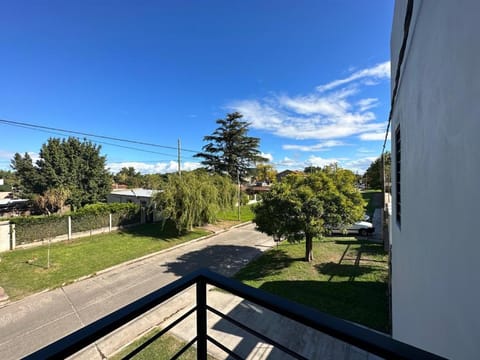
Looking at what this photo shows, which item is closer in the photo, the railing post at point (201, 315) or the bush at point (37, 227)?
the railing post at point (201, 315)

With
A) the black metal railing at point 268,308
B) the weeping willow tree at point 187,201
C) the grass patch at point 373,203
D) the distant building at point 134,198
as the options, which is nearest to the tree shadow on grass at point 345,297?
the black metal railing at point 268,308

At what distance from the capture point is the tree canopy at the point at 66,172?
62.1 feet

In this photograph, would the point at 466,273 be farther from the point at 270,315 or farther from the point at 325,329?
the point at 270,315

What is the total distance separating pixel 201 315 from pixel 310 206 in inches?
266

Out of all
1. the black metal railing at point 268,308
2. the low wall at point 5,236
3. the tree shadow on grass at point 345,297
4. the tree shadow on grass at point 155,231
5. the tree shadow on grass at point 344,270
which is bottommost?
the tree shadow on grass at point 345,297

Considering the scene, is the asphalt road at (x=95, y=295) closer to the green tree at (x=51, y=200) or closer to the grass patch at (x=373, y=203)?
the green tree at (x=51, y=200)

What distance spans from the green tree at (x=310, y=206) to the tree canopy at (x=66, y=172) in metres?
17.9

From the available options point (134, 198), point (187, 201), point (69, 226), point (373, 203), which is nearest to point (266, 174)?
point (373, 203)

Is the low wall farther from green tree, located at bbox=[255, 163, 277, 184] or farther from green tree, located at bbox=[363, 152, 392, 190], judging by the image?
green tree, located at bbox=[255, 163, 277, 184]

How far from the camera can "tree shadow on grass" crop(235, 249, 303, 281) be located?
7.84 m

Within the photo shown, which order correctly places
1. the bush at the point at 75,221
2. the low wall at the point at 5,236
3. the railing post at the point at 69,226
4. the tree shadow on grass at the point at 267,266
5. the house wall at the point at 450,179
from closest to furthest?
the house wall at the point at 450,179 < the tree shadow on grass at the point at 267,266 < the low wall at the point at 5,236 < the bush at the point at 75,221 < the railing post at the point at 69,226

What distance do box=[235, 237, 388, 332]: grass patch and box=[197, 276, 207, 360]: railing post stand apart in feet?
17.3

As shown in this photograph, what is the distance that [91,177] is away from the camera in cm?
2083

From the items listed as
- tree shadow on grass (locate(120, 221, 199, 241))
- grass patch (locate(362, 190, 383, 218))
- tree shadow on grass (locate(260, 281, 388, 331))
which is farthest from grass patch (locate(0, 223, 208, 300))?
grass patch (locate(362, 190, 383, 218))
